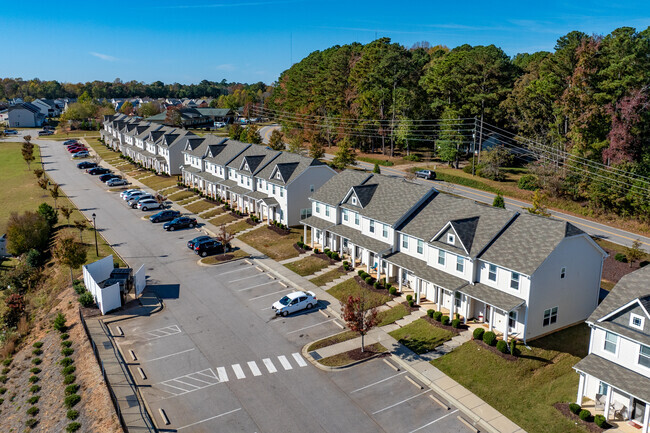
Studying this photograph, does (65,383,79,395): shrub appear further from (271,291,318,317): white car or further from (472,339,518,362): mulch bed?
(472,339,518,362): mulch bed

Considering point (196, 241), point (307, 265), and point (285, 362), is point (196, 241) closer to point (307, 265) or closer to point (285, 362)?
point (307, 265)

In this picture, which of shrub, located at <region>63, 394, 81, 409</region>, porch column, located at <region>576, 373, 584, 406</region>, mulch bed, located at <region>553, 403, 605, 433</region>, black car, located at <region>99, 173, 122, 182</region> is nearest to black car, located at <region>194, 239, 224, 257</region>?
shrub, located at <region>63, 394, 81, 409</region>

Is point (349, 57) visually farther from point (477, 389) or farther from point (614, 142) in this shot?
point (477, 389)

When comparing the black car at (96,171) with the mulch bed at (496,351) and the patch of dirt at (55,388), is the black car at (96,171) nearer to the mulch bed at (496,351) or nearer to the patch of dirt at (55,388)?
the patch of dirt at (55,388)

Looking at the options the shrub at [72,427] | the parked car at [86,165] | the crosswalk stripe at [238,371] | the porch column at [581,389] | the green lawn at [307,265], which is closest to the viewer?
the shrub at [72,427]

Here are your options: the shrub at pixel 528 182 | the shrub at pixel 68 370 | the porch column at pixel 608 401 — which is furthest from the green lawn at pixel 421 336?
the shrub at pixel 528 182

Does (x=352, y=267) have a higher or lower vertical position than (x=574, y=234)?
lower

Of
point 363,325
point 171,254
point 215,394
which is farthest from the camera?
point 171,254

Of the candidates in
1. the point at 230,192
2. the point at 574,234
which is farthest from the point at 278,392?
the point at 230,192
